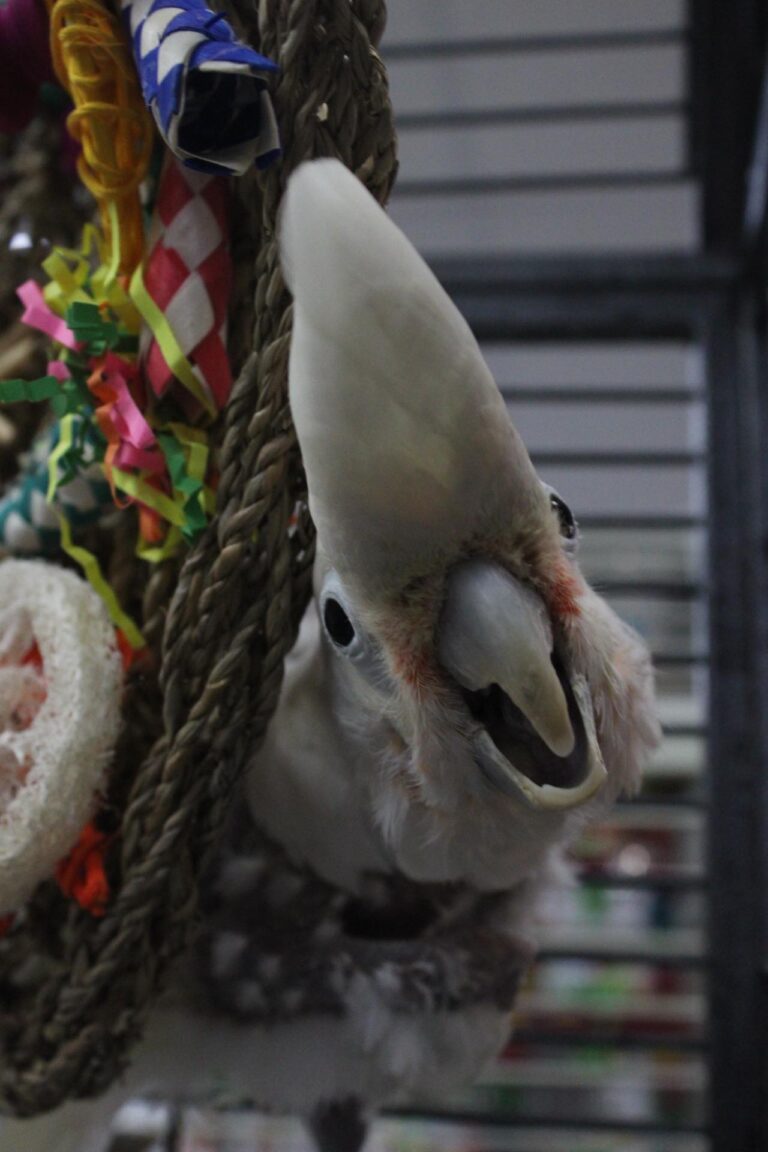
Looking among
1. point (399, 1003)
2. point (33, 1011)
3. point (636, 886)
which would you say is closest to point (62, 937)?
point (33, 1011)

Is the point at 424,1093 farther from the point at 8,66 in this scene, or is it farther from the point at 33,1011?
the point at 8,66

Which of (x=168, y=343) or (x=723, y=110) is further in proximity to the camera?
(x=723, y=110)

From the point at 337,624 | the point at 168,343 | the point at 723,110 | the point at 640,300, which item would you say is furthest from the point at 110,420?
the point at 723,110

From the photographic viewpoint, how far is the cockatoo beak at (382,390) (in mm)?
325

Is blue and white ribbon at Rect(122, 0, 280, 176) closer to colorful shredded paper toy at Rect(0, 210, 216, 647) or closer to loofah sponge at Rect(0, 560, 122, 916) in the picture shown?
colorful shredded paper toy at Rect(0, 210, 216, 647)

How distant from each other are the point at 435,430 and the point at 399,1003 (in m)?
0.35

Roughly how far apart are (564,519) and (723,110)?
73 cm

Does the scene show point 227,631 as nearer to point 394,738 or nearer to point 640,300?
point 394,738

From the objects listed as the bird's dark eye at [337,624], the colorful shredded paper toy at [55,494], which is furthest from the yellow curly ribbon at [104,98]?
the bird's dark eye at [337,624]

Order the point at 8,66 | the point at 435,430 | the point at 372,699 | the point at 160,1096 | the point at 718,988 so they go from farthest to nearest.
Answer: the point at 718,988, the point at 160,1096, the point at 8,66, the point at 372,699, the point at 435,430

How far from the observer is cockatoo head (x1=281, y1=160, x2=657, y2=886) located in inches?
12.9

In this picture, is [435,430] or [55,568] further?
[55,568]

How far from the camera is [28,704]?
490 mm

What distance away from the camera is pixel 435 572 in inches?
14.9
